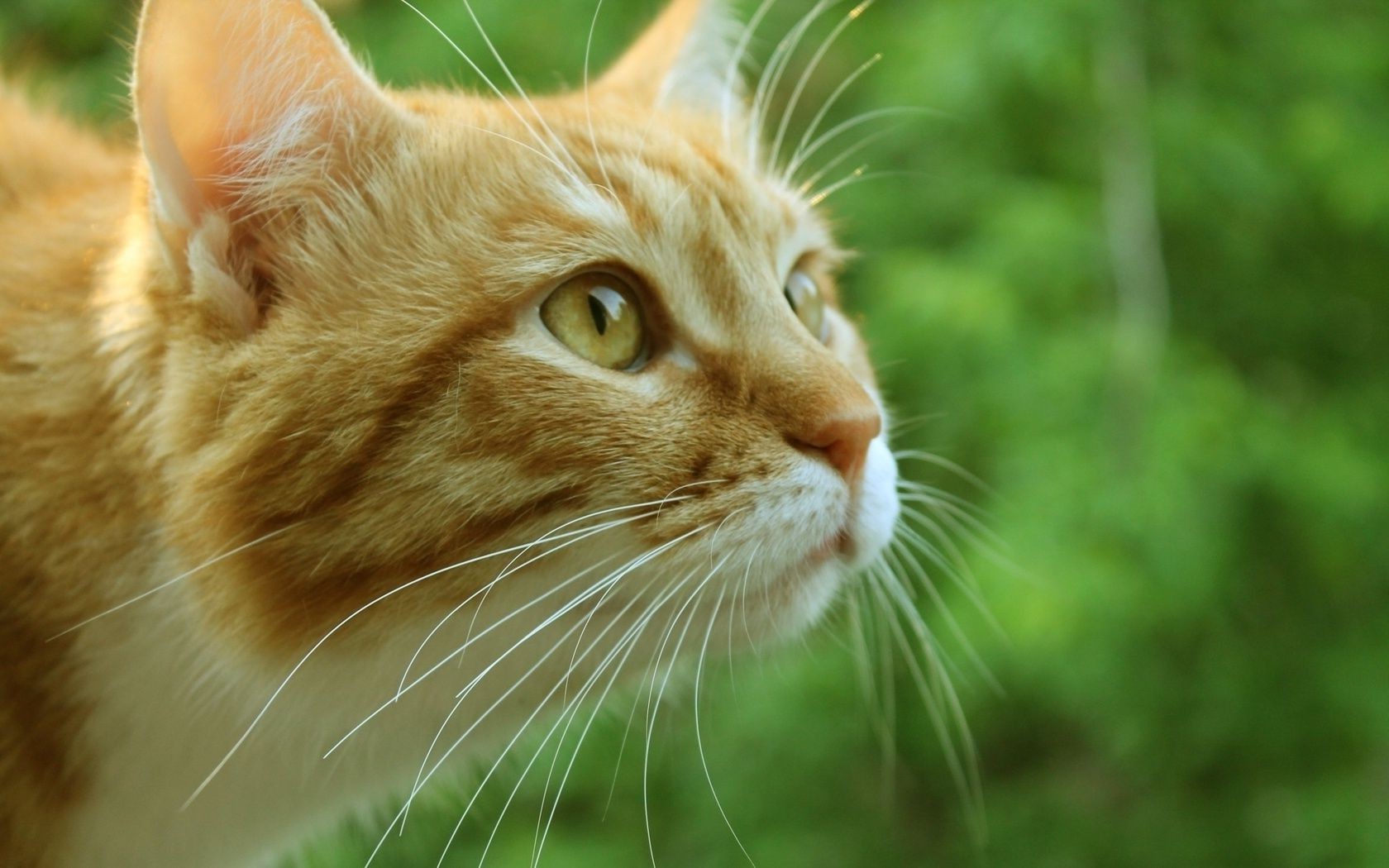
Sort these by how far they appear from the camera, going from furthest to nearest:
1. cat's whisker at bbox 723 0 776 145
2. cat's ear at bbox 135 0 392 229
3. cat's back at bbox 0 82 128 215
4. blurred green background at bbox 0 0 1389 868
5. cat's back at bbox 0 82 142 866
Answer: blurred green background at bbox 0 0 1389 868 < cat's whisker at bbox 723 0 776 145 < cat's back at bbox 0 82 128 215 < cat's back at bbox 0 82 142 866 < cat's ear at bbox 135 0 392 229

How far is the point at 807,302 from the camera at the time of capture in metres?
1.15

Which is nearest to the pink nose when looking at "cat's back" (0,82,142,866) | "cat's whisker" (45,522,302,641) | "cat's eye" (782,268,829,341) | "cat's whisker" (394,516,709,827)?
"cat's whisker" (394,516,709,827)

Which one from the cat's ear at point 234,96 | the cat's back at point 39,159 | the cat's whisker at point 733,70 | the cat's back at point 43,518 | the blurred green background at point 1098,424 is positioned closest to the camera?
the cat's ear at point 234,96

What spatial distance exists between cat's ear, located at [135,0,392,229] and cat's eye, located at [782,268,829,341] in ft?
1.38

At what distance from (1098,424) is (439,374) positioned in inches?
46.4

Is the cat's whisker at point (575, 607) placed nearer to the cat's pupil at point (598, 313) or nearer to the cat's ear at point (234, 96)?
the cat's pupil at point (598, 313)

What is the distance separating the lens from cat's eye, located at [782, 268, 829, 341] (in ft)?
3.71

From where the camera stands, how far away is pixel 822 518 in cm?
88

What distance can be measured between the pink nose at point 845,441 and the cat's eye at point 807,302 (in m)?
0.23

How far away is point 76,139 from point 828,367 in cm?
78

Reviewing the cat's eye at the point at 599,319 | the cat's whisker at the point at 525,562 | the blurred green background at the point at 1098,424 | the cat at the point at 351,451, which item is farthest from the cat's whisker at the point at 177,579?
the blurred green background at the point at 1098,424

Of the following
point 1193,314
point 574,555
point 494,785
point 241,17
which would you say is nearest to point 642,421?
point 574,555

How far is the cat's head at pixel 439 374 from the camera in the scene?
2.63 feet

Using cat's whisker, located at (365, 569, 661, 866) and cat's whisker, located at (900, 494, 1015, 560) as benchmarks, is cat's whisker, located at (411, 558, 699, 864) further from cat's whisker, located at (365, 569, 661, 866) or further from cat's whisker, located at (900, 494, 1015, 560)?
cat's whisker, located at (900, 494, 1015, 560)
